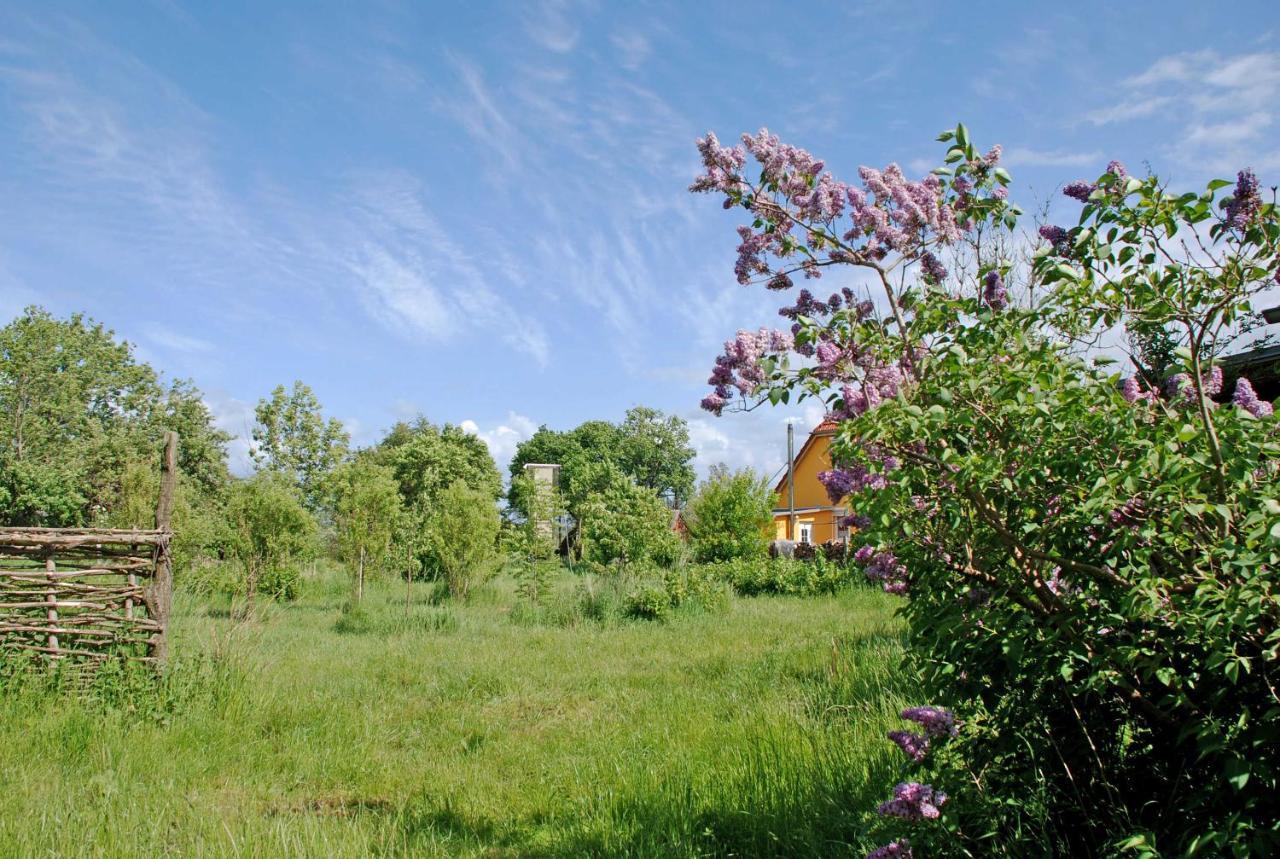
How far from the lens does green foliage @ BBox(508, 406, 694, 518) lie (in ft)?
176

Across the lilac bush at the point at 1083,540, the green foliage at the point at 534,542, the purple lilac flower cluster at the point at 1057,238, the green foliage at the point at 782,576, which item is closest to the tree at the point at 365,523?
the green foliage at the point at 534,542

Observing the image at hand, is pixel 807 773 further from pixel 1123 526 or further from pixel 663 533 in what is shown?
pixel 663 533

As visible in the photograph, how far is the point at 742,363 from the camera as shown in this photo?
10.8ft

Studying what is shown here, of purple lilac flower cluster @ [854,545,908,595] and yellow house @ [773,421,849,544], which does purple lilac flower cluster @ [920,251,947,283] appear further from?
yellow house @ [773,421,849,544]

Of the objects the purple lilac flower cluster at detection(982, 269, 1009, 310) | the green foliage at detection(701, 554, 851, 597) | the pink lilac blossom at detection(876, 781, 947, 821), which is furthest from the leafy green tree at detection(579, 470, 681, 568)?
the purple lilac flower cluster at detection(982, 269, 1009, 310)

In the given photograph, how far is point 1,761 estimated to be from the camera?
16.7 ft

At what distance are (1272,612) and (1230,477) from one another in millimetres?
327

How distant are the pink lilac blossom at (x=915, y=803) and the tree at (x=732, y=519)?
1857 cm

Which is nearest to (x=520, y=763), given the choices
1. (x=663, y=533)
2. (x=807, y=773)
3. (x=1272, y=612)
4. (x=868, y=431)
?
(x=807, y=773)

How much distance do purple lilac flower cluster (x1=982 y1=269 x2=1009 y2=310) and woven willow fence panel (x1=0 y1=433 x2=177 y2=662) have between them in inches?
261

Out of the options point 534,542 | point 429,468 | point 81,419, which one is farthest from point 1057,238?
point 81,419

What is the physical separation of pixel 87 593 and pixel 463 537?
875 centimetres

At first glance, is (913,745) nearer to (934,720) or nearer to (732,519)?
(934,720)

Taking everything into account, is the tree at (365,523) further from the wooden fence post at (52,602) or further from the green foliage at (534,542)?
the wooden fence post at (52,602)
